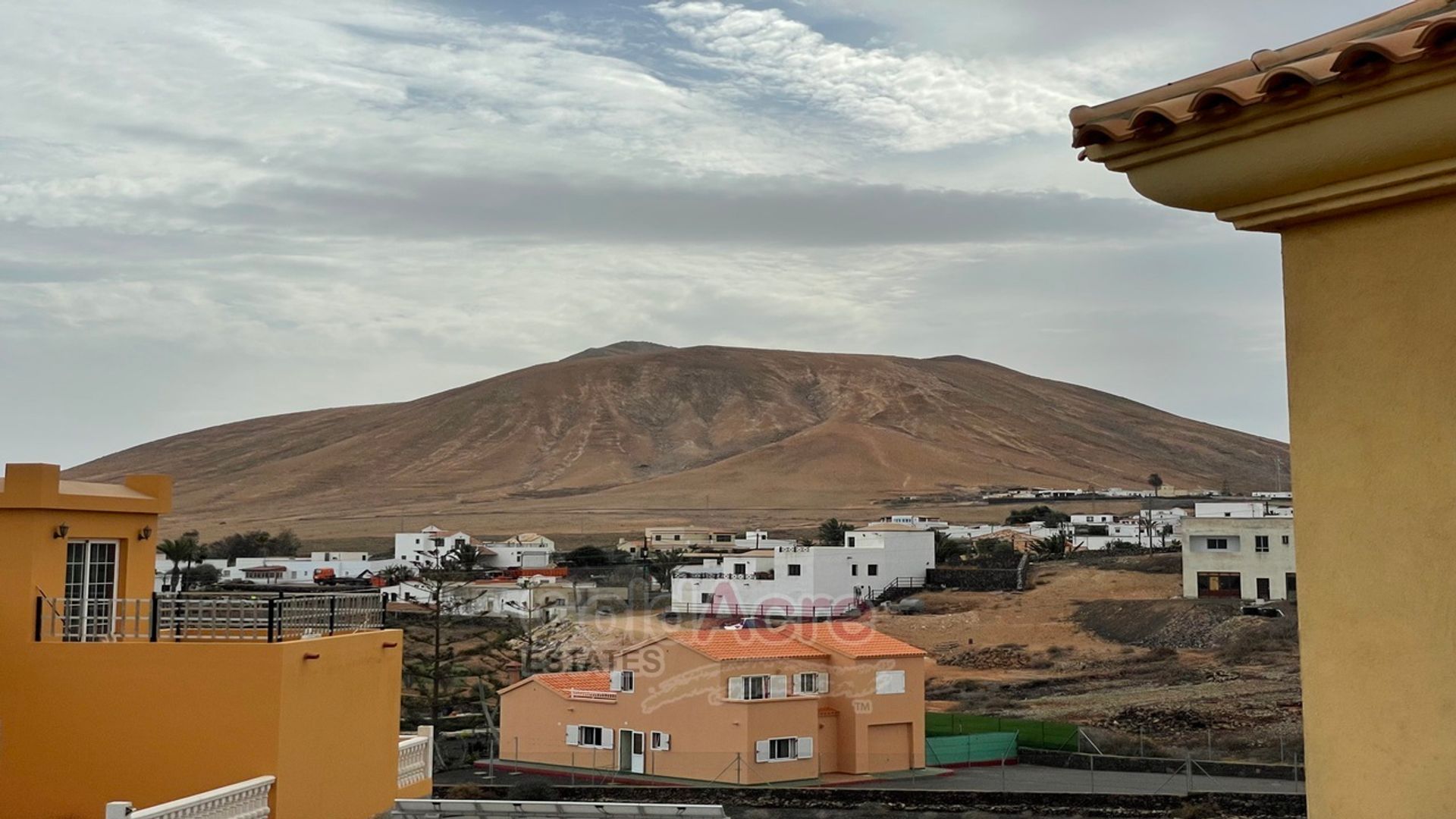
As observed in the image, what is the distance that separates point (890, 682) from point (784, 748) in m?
3.53

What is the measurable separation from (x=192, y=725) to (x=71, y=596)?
2291 mm

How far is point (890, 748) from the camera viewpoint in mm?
36438

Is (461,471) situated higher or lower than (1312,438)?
higher

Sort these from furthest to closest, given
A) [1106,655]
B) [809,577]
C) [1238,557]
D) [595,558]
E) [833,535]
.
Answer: [833,535], [595,558], [809,577], [1238,557], [1106,655]

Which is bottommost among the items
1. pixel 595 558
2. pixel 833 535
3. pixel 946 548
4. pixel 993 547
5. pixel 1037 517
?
pixel 595 558

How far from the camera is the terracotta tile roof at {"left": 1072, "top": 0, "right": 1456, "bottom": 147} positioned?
3.48 m

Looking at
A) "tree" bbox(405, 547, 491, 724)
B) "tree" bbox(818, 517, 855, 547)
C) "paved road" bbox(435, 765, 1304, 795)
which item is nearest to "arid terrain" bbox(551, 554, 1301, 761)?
"paved road" bbox(435, 765, 1304, 795)

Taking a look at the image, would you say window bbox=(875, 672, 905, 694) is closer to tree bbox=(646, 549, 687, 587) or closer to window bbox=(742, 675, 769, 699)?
window bbox=(742, 675, 769, 699)

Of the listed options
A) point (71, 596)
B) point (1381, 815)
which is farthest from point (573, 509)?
point (1381, 815)

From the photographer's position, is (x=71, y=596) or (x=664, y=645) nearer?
(x=71, y=596)

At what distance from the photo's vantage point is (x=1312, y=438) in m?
3.81

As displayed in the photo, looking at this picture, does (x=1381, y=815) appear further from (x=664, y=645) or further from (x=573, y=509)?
(x=573, y=509)

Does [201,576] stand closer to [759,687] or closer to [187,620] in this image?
[759,687]

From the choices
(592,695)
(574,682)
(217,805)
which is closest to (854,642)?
(592,695)
